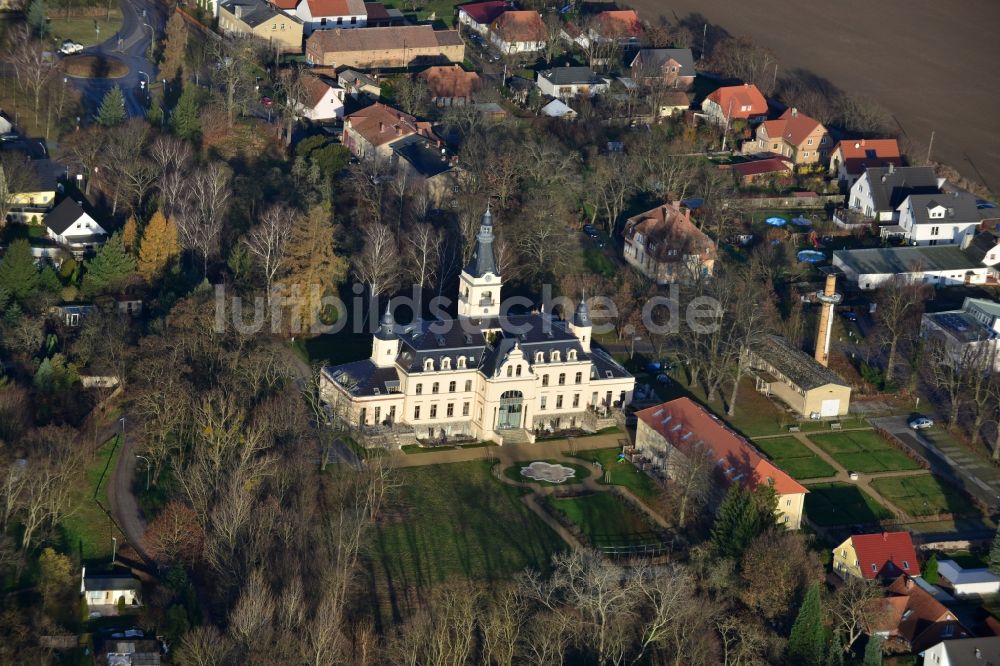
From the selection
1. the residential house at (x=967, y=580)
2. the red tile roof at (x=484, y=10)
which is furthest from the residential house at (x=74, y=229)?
the residential house at (x=967, y=580)

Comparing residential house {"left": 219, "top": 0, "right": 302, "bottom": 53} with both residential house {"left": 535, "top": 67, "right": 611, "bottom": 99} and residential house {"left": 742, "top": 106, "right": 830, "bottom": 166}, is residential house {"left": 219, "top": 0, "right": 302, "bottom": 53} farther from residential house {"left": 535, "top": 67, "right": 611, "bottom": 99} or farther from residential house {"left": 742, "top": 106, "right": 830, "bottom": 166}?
residential house {"left": 742, "top": 106, "right": 830, "bottom": 166}

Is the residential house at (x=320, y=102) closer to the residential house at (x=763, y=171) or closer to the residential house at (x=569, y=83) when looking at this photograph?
the residential house at (x=569, y=83)

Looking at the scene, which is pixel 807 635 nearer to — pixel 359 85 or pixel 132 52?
pixel 359 85

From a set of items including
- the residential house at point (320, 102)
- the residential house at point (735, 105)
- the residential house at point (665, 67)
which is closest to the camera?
the residential house at point (320, 102)

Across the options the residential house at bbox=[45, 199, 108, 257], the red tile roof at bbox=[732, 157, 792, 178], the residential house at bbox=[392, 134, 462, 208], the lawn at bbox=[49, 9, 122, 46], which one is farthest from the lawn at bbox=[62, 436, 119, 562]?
the lawn at bbox=[49, 9, 122, 46]

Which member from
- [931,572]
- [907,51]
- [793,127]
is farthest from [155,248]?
[907,51]

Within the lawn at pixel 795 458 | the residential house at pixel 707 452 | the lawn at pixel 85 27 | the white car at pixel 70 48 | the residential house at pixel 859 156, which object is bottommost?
the lawn at pixel 795 458
